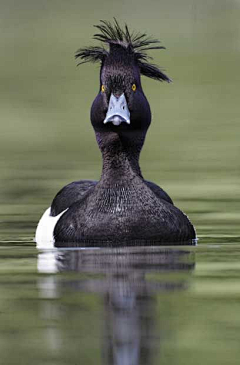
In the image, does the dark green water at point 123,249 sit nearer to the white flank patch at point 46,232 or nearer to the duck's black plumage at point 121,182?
the white flank patch at point 46,232

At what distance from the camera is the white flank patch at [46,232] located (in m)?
13.6

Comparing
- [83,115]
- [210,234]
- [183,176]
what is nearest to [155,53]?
[83,115]

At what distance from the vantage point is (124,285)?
10.4 m

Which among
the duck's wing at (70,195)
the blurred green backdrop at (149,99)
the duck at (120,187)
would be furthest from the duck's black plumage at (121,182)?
the blurred green backdrop at (149,99)

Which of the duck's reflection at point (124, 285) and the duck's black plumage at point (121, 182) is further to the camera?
the duck's black plumage at point (121, 182)

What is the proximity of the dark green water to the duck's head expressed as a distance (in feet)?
4.05

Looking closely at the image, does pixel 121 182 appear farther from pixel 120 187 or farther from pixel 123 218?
pixel 123 218

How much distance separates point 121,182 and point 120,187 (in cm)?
7

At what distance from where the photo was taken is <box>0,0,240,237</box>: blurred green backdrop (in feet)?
60.8

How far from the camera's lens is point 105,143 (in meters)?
13.8

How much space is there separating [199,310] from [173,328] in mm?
668

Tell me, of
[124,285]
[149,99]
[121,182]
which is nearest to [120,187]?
[121,182]

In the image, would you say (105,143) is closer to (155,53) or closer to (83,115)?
(83,115)

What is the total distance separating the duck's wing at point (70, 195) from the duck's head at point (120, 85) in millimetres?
879
